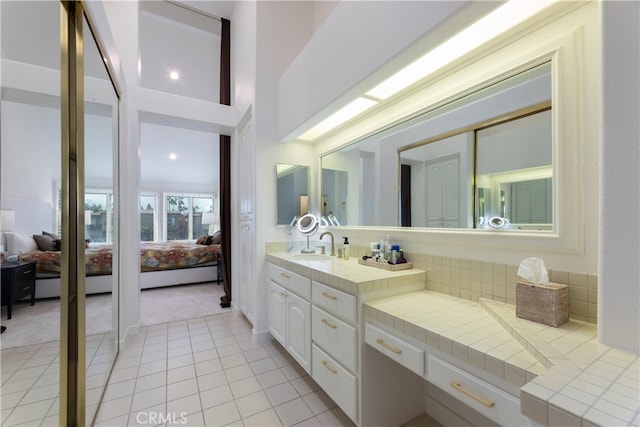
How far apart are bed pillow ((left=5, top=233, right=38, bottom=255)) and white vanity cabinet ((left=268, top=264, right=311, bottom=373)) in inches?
55.3

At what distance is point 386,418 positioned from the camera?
1.42 m

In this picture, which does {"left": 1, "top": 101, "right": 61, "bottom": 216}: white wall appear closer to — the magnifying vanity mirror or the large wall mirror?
the magnifying vanity mirror

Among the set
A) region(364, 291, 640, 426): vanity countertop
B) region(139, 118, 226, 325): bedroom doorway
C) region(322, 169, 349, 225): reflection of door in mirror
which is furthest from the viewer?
region(139, 118, 226, 325): bedroom doorway

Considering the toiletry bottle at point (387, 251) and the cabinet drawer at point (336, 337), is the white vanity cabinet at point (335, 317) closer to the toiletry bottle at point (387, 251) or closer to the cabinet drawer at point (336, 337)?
the cabinet drawer at point (336, 337)

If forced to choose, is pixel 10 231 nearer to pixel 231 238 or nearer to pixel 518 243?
pixel 518 243

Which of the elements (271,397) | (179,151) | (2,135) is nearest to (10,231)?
(2,135)

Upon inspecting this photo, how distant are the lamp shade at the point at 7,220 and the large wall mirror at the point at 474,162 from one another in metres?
1.93

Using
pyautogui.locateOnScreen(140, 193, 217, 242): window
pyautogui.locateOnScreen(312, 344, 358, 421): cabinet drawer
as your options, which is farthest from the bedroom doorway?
pyautogui.locateOnScreen(312, 344, 358, 421): cabinet drawer

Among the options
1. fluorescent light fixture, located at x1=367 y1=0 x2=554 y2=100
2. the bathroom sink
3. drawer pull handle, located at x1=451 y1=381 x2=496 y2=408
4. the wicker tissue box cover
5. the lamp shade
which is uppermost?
fluorescent light fixture, located at x1=367 y1=0 x2=554 y2=100

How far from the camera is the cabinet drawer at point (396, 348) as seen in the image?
105 centimetres

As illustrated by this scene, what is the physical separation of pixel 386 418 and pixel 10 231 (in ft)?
6.29

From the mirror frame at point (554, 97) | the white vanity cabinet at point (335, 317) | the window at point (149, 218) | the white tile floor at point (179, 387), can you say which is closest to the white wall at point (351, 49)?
the mirror frame at point (554, 97)

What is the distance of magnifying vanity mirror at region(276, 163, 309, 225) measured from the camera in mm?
2674

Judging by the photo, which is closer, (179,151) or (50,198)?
(50,198)
